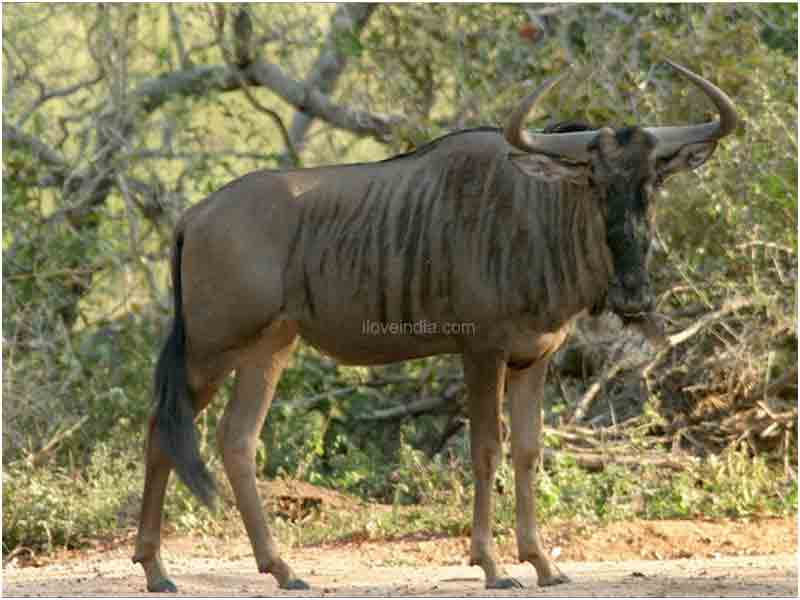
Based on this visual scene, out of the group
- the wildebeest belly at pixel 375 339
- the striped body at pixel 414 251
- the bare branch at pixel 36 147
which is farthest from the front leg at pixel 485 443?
the bare branch at pixel 36 147

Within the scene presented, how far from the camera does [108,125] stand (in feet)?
38.3

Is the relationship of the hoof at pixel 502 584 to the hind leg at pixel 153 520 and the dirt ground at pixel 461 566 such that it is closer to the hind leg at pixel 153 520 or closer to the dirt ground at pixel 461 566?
the dirt ground at pixel 461 566

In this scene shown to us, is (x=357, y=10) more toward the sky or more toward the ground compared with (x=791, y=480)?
more toward the sky

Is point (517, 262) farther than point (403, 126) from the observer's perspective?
No

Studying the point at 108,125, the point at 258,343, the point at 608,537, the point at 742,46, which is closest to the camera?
the point at 258,343

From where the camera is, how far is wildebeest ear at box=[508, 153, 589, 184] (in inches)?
247

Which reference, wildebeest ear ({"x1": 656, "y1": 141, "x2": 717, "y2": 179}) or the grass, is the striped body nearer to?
wildebeest ear ({"x1": 656, "y1": 141, "x2": 717, "y2": 179})

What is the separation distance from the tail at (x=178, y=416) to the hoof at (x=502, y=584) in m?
1.28

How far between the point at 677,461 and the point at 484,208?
10.7ft

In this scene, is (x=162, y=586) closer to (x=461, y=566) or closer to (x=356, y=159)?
(x=461, y=566)

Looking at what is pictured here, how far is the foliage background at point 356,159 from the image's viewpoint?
9.46 metres

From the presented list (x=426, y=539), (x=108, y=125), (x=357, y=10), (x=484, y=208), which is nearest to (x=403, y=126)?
(x=357, y=10)

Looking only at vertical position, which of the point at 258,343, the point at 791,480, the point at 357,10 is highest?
the point at 357,10

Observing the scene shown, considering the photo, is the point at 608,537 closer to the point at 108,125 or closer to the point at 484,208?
the point at 484,208
